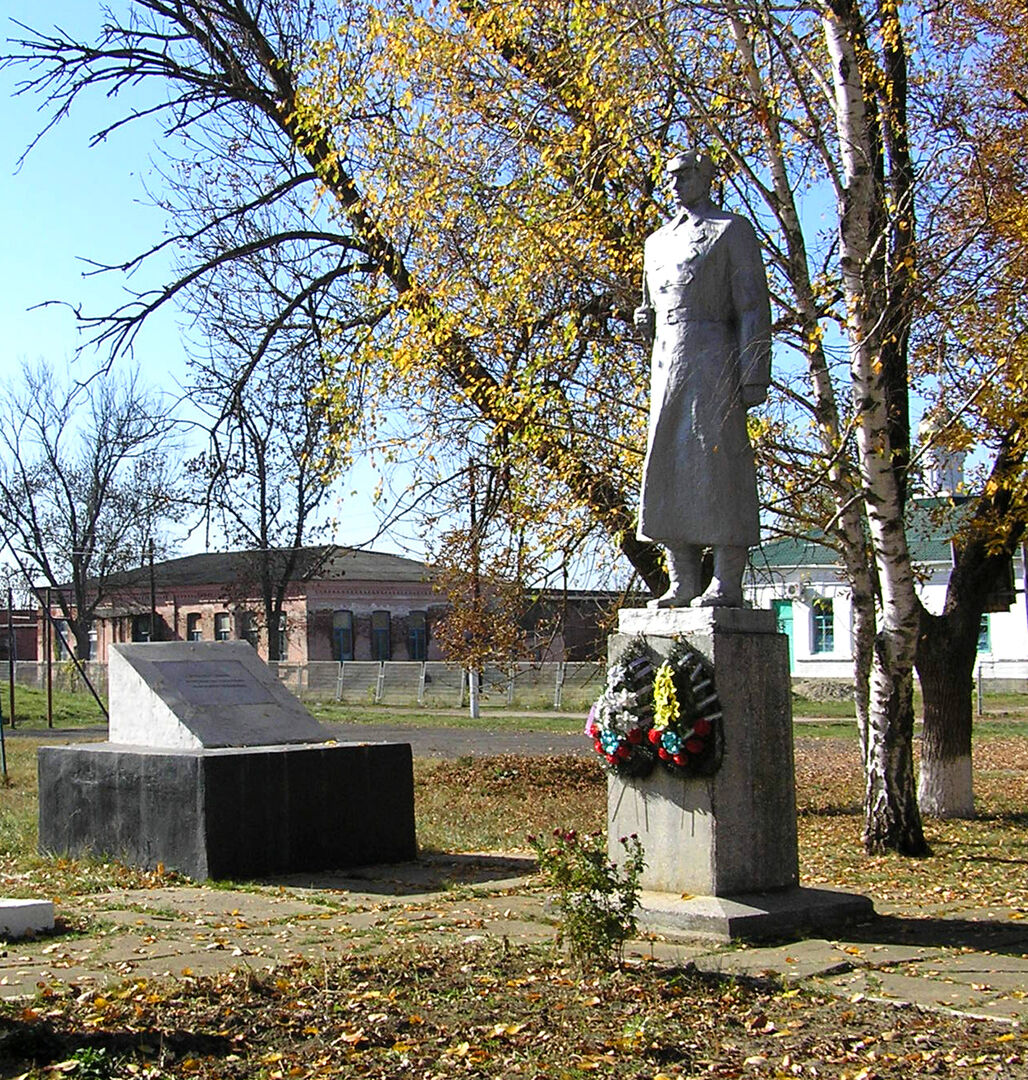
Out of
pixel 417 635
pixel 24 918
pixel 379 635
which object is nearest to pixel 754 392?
pixel 24 918

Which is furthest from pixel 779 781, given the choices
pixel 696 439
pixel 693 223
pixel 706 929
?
pixel 693 223

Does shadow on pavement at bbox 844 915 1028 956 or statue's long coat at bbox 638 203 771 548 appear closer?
shadow on pavement at bbox 844 915 1028 956

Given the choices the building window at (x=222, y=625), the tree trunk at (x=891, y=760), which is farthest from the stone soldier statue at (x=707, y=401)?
the building window at (x=222, y=625)

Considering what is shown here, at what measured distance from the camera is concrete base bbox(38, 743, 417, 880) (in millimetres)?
9977

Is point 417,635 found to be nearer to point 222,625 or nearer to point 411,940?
point 222,625

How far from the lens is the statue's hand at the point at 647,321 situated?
851 centimetres

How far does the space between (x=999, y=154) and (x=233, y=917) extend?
8.96 m

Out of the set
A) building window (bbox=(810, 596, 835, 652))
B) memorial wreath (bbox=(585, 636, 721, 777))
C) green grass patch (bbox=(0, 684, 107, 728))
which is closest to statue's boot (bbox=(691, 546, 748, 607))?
memorial wreath (bbox=(585, 636, 721, 777))

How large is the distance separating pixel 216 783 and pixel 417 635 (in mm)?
45560

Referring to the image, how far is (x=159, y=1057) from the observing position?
521 centimetres

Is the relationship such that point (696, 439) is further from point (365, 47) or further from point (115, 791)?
point (365, 47)

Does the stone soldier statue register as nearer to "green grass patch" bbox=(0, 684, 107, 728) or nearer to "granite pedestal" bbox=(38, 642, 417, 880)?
"granite pedestal" bbox=(38, 642, 417, 880)

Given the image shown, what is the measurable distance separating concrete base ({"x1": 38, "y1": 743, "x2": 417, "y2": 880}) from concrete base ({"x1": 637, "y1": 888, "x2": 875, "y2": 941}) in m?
3.31

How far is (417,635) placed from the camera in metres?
55.4
